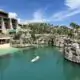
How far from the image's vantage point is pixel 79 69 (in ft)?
143

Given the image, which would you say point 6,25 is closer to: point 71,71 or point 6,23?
point 6,23

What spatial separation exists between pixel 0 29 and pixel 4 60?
2001 inches

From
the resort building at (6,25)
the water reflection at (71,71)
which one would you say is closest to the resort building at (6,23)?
the resort building at (6,25)

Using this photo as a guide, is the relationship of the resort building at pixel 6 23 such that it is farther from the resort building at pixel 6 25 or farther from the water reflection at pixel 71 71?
the water reflection at pixel 71 71

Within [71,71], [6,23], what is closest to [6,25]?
[6,23]

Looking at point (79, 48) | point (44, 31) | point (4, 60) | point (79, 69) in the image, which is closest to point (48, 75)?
point (79, 69)

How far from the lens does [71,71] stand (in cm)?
4334

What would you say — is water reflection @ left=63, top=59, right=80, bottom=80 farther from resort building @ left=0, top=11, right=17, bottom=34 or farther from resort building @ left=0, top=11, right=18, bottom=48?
resort building @ left=0, top=11, right=17, bottom=34

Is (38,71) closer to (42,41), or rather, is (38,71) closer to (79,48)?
(79,48)

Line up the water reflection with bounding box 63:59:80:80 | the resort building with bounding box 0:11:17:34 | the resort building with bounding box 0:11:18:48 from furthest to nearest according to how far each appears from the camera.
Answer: the resort building with bounding box 0:11:17:34, the resort building with bounding box 0:11:18:48, the water reflection with bounding box 63:59:80:80

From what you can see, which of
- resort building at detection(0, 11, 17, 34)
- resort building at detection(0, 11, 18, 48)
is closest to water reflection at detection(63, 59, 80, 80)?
resort building at detection(0, 11, 18, 48)

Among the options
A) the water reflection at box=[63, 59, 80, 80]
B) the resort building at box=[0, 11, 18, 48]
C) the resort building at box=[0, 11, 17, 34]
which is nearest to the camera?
the water reflection at box=[63, 59, 80, 80]

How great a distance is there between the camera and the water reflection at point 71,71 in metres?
39.0

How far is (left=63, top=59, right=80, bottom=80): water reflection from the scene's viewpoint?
128 ft
